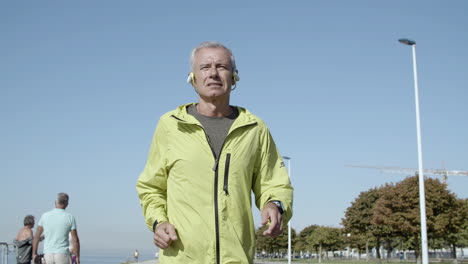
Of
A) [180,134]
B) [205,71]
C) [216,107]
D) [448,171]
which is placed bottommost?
[180,134]

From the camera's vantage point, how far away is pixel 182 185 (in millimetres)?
2877

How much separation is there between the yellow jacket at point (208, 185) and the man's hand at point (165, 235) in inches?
1.8

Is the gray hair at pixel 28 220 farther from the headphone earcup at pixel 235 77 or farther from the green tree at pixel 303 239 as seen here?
the green tree at pixel 303 239

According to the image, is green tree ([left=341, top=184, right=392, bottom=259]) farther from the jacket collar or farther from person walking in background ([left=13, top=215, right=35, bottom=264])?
the jacket collar

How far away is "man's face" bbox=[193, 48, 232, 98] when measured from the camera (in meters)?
3.19

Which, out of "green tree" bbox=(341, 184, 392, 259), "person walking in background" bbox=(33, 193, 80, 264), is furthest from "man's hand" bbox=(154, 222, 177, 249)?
"green tree" bbox=(341, 184, 392, 259)

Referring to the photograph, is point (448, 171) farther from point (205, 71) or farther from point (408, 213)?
point (205, 71)

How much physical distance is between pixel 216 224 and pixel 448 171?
15893cm

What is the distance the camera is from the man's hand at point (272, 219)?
111 inches

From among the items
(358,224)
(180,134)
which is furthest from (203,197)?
(358,224)

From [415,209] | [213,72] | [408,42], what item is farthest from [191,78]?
[415,209]

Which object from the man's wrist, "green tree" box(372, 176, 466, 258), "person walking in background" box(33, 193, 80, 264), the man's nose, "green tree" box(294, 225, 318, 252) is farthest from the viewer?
"green tree" box(294, 225, 318, 252)

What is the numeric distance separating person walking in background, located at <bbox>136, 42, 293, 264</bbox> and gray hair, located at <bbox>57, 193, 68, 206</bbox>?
7.47 m

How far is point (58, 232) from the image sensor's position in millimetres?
9875
